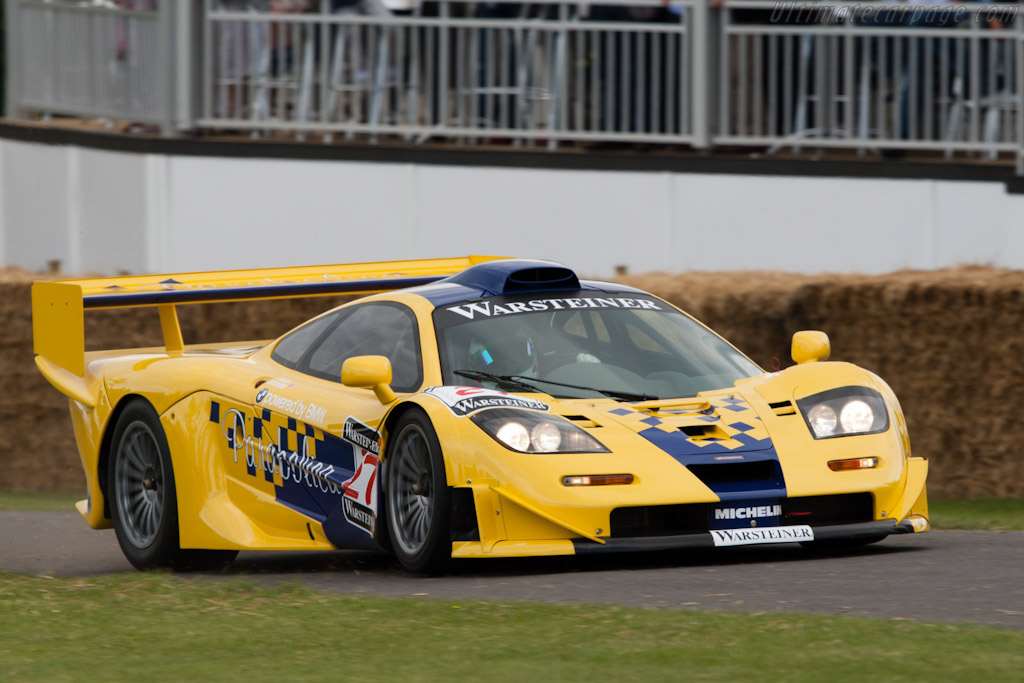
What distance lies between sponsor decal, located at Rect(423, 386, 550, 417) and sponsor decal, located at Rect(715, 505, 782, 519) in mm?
802

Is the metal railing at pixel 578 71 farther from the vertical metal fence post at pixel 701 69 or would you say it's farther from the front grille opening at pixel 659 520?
the front grille opening at pixel 659 520

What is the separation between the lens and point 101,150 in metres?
16.2

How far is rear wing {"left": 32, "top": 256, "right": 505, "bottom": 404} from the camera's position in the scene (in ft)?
27.7

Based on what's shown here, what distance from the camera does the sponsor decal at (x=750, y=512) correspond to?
6.64 metres

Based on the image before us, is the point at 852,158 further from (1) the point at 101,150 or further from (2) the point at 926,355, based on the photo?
(1) the point at 101,150

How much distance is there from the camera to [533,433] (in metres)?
6.64

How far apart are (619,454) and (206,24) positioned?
32.7ft

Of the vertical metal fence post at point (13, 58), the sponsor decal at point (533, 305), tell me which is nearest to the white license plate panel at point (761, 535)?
the sponsor decal at point (533, 305)

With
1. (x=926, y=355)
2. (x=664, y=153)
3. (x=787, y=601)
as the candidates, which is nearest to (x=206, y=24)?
(x=664, y=153)

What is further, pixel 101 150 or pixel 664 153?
pixel 101 150

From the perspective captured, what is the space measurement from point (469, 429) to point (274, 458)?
141 centimetres

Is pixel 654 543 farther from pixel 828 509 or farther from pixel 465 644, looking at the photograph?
pixel 465 644

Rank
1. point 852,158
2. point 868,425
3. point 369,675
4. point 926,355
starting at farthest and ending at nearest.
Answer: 1. point 852,158
2. point 926,355
3. point 868,425
4. point 369,675

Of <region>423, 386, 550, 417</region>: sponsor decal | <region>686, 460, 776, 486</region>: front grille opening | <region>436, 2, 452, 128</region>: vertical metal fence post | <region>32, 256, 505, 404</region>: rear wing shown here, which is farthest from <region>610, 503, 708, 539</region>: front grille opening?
<region>436, 2, 452, 128</region>: vertical metal fence post
